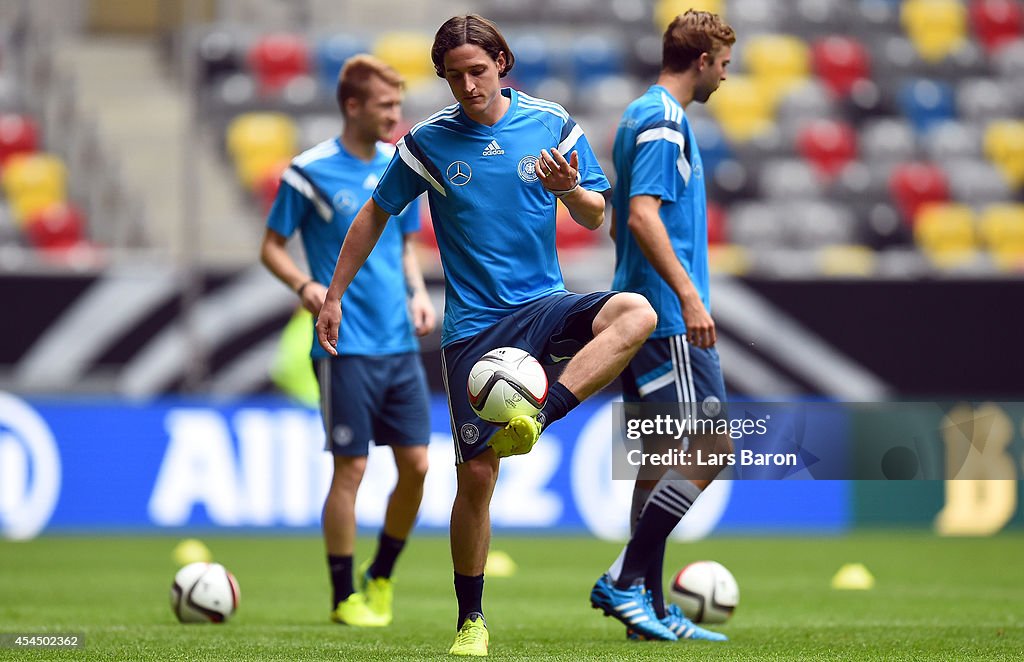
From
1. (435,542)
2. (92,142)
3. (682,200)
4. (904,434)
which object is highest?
(92,142)

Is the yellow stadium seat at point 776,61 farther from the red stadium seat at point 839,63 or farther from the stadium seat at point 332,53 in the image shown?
the stadium seat at point 332,53

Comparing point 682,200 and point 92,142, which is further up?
point 92,142

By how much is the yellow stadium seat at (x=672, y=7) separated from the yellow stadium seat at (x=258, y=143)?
4.91 metres

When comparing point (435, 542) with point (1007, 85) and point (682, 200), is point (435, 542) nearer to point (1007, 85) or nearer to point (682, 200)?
point (682, 200)

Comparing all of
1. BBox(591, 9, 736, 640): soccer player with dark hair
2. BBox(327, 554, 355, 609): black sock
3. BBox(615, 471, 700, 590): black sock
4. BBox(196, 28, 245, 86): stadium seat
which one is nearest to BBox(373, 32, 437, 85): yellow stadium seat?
BBox(196, 28, 245, 86): stadium seat

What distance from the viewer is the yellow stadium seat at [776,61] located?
18.4 metres

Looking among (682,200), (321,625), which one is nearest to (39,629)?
(321,625)

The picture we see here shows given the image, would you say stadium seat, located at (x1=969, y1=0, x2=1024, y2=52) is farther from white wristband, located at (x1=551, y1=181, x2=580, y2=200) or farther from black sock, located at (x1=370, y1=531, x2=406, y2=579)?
white wristband, located at (x1=551, y1=181, x2=580, y2=200)

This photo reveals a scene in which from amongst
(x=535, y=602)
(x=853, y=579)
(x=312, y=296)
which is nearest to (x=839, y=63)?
(x=853, y=579)

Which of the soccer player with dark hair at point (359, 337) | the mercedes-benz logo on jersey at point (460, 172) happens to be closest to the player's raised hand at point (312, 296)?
the soccer player with dark hair at point (359, 337)

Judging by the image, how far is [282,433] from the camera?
12516 millimetres

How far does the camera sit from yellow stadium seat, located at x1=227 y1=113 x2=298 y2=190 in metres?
16.2

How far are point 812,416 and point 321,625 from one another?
576 centimetres

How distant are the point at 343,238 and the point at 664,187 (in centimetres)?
175
